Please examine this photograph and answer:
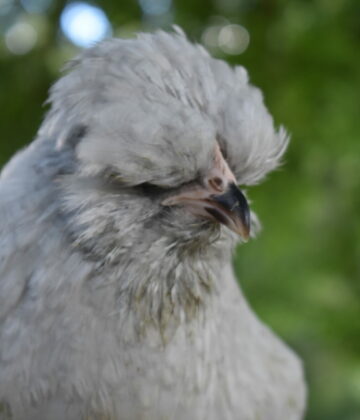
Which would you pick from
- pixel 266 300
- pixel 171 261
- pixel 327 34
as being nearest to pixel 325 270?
pixel 266 300

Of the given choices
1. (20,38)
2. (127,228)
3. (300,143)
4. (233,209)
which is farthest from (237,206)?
(20,38)

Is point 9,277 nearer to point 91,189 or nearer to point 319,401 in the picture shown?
point 91,189

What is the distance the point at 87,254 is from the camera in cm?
150

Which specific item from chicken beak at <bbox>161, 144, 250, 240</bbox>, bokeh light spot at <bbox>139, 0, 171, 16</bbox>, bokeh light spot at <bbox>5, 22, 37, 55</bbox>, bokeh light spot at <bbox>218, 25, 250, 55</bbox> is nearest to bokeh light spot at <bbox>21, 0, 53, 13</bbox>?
bokeh light spot at <bbox>5, 22, 37, 55</bbox>

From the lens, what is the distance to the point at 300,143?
288 cm

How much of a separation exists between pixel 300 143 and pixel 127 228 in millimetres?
1538

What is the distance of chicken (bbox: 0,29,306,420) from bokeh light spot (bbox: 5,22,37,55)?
1.67m

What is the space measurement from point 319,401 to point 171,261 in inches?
67.9

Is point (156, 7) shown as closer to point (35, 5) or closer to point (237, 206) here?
point (35, 5)

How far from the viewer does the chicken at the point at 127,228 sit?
143 centimetres

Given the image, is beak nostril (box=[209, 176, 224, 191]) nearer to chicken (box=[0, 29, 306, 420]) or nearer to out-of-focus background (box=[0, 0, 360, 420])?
chicken (box=[0, 29, 306, 420])

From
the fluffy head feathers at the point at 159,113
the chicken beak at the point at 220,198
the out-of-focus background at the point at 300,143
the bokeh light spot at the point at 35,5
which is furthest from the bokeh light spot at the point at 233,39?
the chicken beak at the point at 220,198

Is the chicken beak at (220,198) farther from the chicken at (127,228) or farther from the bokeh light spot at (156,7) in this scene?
the bokeh light spot at (156,7)

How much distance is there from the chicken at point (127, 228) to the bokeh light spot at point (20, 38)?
5.49 ft
